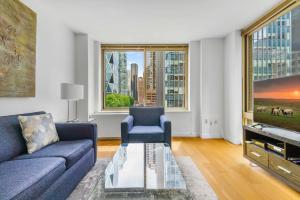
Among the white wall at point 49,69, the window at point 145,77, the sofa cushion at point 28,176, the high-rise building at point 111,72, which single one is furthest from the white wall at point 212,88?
the sofa cushion at point 28,176

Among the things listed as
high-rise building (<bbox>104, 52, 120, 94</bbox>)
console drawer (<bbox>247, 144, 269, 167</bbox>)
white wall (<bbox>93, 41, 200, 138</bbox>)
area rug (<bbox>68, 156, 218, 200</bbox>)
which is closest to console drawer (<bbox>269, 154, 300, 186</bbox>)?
console drawer (<bbox>247, 144, 269, 167</bbox>)

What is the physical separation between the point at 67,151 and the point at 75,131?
2.13ft

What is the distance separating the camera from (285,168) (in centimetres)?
225

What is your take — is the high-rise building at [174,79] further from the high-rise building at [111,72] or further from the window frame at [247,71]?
the window frame at [247,71]

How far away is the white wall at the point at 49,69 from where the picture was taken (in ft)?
8.91

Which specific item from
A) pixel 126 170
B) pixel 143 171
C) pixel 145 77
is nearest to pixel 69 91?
pixel 126 170

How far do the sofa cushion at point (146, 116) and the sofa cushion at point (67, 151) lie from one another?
4.93 feet

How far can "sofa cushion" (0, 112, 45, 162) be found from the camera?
6.37 feet

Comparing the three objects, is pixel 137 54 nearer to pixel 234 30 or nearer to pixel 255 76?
pixel 234 30

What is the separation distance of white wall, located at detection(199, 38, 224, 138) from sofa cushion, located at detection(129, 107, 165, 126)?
138 cm

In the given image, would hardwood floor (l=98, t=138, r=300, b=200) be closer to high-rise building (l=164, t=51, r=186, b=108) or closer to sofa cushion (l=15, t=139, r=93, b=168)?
sofa cushion (l=15, t=139, r=93, b=168)

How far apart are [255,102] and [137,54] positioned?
3.15m

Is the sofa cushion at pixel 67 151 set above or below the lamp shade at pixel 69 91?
below

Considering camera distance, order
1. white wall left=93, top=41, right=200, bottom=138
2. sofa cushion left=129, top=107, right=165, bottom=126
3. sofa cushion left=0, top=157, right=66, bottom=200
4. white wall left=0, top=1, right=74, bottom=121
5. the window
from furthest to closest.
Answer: the window
white wall left=93, top=41, right=200, bottom=138
sofa cushion left=129, top=107, right=165, bottom=126
white wall left=0, top=1, right=74, bottom=121
sofa cushion left=0, top=157, right=66, bottom=200
